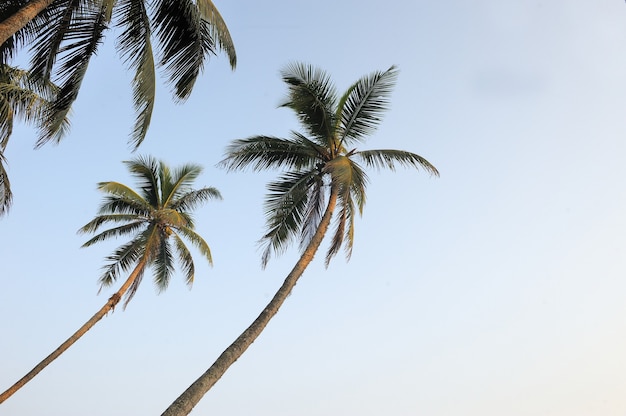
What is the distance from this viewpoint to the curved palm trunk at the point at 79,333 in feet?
57.5

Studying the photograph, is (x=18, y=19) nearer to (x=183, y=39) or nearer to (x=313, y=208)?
(x=183, y=39)

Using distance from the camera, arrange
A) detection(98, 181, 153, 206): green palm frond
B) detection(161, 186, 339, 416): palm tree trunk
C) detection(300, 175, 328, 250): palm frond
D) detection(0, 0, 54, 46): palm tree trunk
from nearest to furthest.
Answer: detection(0, 0, 54, 46): palm tree trunk → detection(161, 186, 339, 416): palm tree trunk → detection(300, 175, 328, 250): palm frond → detection(98, 181, 153, 206): green palm frond

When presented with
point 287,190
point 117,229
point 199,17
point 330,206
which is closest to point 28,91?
point 199,17

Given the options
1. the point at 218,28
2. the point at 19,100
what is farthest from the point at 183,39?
the point at 19,100

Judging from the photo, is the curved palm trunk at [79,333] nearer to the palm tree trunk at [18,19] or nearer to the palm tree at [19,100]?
the palm tree at [19,100]

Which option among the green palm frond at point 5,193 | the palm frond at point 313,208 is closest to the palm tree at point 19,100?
the green palm frond at point 5,193

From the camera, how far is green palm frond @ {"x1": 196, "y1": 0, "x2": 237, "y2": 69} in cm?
1026

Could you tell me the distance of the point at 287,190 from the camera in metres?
14.9

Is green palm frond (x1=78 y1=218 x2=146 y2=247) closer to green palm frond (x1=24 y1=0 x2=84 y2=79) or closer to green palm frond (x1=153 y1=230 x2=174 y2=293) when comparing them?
green palm frond (x1=153 y1=230 x2=174 y2=293)

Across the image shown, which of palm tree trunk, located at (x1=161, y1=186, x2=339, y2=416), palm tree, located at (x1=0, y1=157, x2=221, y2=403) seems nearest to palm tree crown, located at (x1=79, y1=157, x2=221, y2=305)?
palm tree, located at (x1=0, y1=157, x2=221, y2=403)

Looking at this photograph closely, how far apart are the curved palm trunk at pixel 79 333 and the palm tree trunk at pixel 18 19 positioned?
43.0 feet

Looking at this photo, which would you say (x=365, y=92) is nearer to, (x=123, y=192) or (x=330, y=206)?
(x=330, y=206)

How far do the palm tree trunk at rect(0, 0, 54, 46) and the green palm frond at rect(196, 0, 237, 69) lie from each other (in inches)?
105

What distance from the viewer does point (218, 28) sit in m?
10.7
